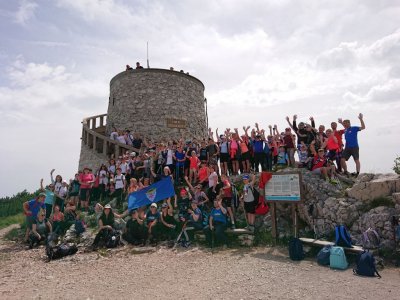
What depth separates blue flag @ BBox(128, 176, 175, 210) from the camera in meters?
10.0

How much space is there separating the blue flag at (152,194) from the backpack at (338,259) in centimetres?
528

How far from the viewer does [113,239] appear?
27.8 ft

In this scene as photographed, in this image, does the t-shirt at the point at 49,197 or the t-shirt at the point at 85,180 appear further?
the t-shirt at the point at 85,180

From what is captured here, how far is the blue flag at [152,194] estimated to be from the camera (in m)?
10.0

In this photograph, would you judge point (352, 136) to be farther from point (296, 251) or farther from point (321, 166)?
point (296, 251)

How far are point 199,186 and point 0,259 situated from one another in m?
5.86

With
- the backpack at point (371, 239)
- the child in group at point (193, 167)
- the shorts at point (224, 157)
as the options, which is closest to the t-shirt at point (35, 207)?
the child in group at point (193, 167)

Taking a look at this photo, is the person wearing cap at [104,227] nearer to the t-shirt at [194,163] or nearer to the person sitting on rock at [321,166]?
the t-shirt at [194,163]

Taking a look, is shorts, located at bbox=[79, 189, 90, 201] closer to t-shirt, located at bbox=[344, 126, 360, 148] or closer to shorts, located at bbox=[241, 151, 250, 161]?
shorts, located at bbox=[241, 151, 250, 161]

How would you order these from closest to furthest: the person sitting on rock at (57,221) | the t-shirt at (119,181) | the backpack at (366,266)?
the backpack at (366,266) → the person sitting on rock at (57,221) → the t-shirt at (119,181)

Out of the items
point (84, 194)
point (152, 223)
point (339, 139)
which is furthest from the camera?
point (84, 194)

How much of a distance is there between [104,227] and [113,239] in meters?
0.48

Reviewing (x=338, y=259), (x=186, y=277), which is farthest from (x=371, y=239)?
(x=186, y=277)

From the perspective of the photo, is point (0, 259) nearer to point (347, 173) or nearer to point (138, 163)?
point (138, 163)
